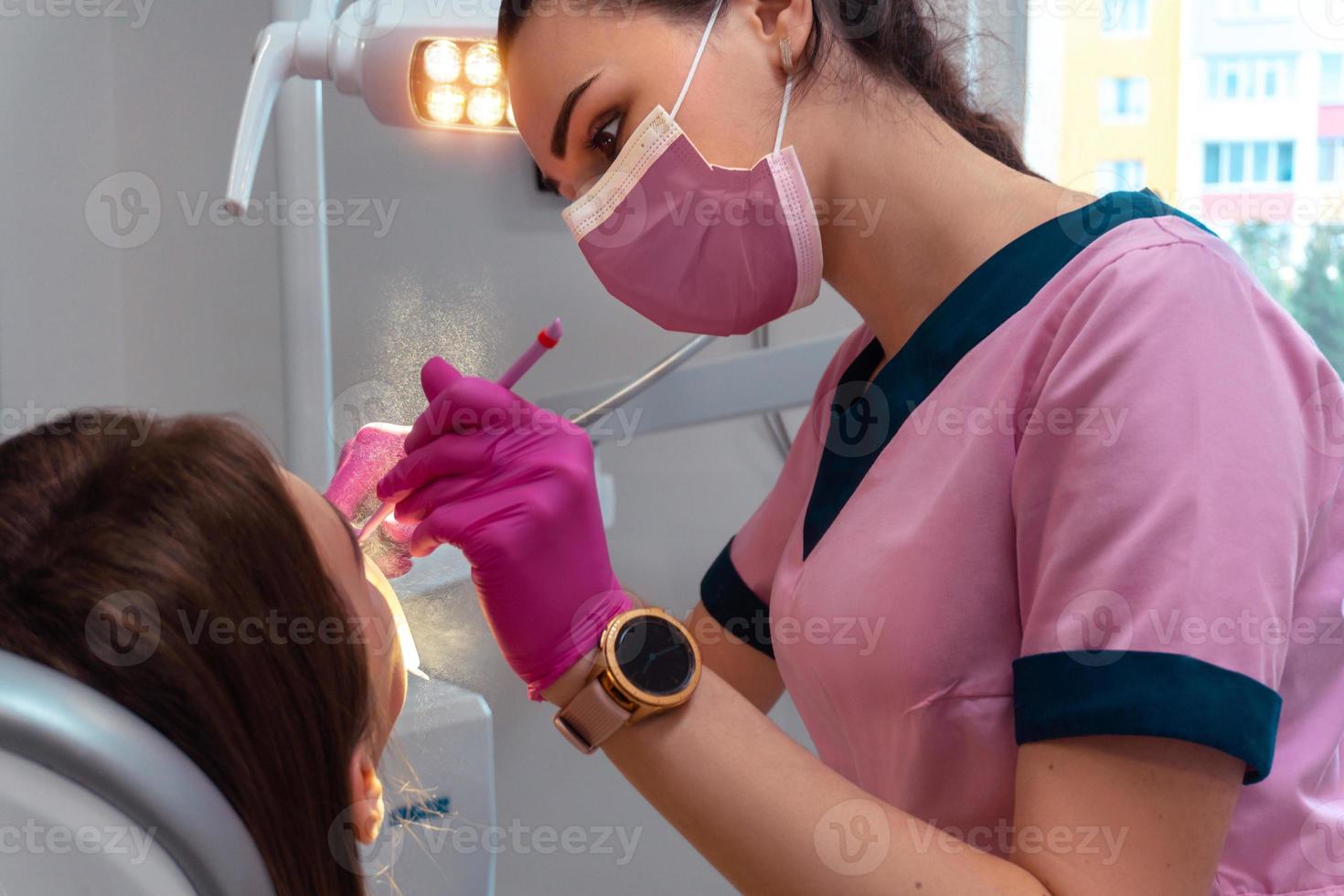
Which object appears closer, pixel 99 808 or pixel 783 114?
pixel 99 808

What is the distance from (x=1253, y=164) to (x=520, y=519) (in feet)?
5.32

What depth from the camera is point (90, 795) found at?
22.0 inches

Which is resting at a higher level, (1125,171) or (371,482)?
(1125,171)

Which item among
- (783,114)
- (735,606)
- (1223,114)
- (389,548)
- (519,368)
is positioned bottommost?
(735,606)

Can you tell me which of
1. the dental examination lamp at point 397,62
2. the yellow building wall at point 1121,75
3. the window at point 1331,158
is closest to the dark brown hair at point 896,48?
the dental examination lamp at point 397,62

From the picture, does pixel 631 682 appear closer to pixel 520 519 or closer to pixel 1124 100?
pixel 520 519

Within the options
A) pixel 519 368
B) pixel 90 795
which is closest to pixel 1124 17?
pixel 519 368

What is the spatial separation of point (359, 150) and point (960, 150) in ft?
3.24

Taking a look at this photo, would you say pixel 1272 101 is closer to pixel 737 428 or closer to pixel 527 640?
pixel 737 428

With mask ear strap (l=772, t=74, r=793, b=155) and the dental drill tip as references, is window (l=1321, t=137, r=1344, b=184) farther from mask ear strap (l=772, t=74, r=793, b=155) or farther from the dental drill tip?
the dental drill tip

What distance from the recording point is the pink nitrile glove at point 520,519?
0.90 m

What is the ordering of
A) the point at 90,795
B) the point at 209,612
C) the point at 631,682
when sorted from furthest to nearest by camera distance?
the point at 631,682
the point at 209,612
the point at 90,795

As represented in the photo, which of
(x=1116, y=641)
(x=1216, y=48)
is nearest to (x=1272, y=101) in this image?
(x=1216, y=48)

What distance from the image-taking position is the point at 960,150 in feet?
3.37
